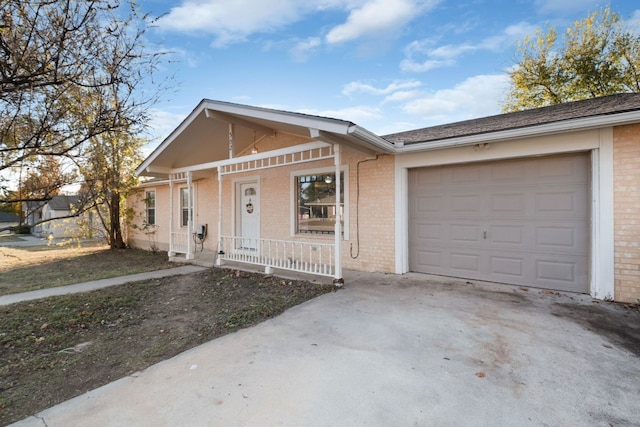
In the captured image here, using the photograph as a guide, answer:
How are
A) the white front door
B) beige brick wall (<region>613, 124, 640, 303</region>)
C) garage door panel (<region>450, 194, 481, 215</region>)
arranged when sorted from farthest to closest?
the white front door
garage door panel (<region>450, 194, 481, 215</region>)
beige brick wall (<region>613, 124, 640, 303</region>)

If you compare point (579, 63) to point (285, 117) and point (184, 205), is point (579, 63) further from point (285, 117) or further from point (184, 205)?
point (184, 205)

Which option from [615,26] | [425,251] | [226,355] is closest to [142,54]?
[226,355]

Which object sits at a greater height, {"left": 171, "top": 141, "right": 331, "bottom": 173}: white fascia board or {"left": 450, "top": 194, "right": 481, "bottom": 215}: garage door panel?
{"left": 171, "top": 141, "right": 331, "bottom": 173}: white fascia board

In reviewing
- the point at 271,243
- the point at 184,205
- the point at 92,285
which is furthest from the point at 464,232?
the point at 184,205

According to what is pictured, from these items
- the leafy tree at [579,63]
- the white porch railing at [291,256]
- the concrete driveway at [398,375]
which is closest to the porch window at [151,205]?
the white porch railing at [291,256]

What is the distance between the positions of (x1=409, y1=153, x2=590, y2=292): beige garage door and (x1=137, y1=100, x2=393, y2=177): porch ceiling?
5.08 ft

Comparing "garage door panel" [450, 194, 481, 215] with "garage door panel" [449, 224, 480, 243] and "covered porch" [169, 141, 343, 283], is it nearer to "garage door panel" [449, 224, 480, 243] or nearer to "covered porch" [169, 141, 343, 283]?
"garage door panel" [449, 224, 480, 243]

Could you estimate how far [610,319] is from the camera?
388cm

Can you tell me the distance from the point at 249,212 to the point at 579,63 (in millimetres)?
16326

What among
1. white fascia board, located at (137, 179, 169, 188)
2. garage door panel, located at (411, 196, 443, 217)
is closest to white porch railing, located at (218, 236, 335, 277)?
garage door panel, located at (411, 196, 443, 217)

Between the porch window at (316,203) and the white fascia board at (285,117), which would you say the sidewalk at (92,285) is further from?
the white fascia board at (285,117)

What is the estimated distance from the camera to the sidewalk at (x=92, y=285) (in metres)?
5.58

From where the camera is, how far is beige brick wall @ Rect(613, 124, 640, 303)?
441cm

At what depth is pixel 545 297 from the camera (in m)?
4.80
